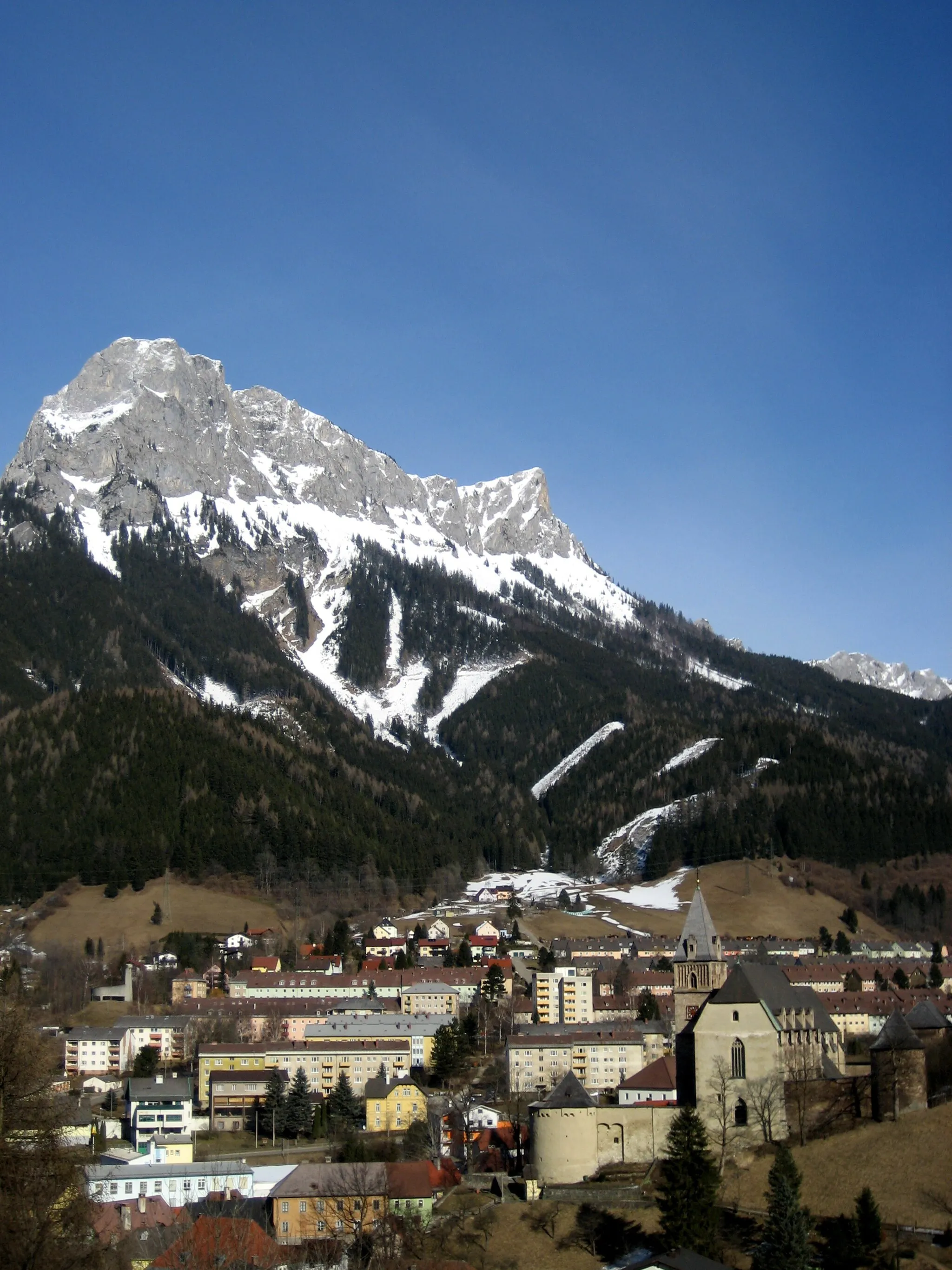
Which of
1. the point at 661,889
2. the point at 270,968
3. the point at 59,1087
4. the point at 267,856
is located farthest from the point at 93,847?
the point at 59,1087

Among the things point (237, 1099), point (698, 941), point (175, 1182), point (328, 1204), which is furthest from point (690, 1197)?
point (237, 1099)

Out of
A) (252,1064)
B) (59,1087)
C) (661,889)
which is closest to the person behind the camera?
(59,1087)

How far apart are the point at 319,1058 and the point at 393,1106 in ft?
47.2

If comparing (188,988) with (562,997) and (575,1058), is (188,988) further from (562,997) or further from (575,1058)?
(575,1058)

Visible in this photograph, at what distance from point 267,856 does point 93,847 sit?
21201mm

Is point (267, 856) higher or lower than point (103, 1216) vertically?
higher

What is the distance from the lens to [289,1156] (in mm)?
84562

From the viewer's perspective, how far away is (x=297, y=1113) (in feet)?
304

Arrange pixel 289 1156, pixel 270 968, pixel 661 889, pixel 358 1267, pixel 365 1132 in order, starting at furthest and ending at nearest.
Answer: pixel 661 889 < pixel 270 968 < pixel 365 1132 < pixel 289 1156 < pixel 358 1267

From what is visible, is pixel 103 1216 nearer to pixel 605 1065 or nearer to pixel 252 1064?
pixel 252 1064

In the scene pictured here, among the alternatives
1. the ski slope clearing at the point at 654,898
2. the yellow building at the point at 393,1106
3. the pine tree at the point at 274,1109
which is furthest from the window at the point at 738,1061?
the ski slope clearing at the point at 654,898

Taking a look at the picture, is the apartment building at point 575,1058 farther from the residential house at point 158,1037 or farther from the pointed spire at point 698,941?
the residential house at point 158,1037

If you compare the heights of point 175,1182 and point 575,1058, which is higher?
point 575,1058

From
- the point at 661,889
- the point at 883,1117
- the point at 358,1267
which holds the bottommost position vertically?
the point at 358,1267
